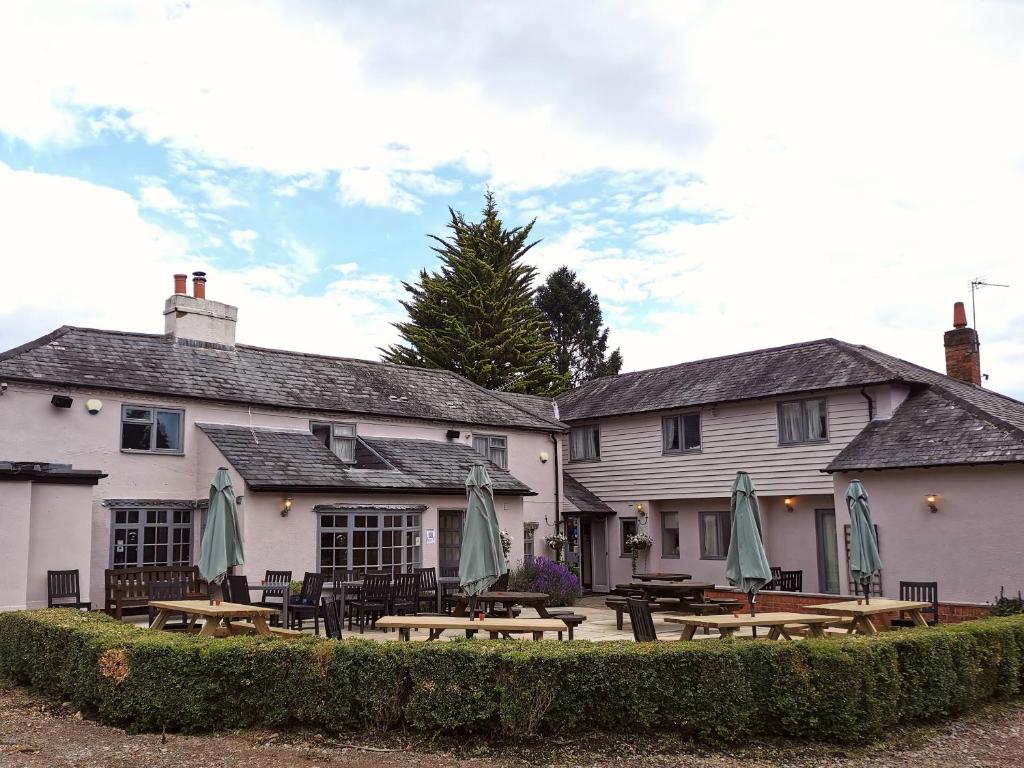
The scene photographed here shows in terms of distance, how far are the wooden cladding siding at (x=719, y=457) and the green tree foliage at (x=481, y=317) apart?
36.5 feet

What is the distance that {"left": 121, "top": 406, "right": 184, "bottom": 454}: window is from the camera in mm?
17641

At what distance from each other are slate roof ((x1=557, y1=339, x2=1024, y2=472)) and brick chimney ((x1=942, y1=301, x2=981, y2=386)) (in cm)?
55

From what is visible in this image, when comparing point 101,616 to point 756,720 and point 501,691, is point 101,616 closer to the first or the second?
point 501,691

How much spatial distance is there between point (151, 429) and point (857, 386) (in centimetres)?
1520

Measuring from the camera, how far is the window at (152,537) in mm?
17031

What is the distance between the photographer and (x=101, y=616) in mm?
11352

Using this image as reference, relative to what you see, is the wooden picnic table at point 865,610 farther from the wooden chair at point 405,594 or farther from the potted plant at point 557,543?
the potted plant at point 557,543

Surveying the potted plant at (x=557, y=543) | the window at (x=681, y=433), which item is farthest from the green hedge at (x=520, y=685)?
the potted plant at (x=557, y=543)

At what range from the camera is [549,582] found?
2042 cm

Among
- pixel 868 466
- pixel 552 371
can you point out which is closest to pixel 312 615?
pixel 868 466

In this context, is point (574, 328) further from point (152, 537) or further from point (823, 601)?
point (152, 537)

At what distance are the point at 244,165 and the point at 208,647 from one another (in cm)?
1192

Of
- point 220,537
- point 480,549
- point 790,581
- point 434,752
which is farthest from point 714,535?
point 434,752

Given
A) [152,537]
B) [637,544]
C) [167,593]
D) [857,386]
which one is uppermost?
[857,386]
